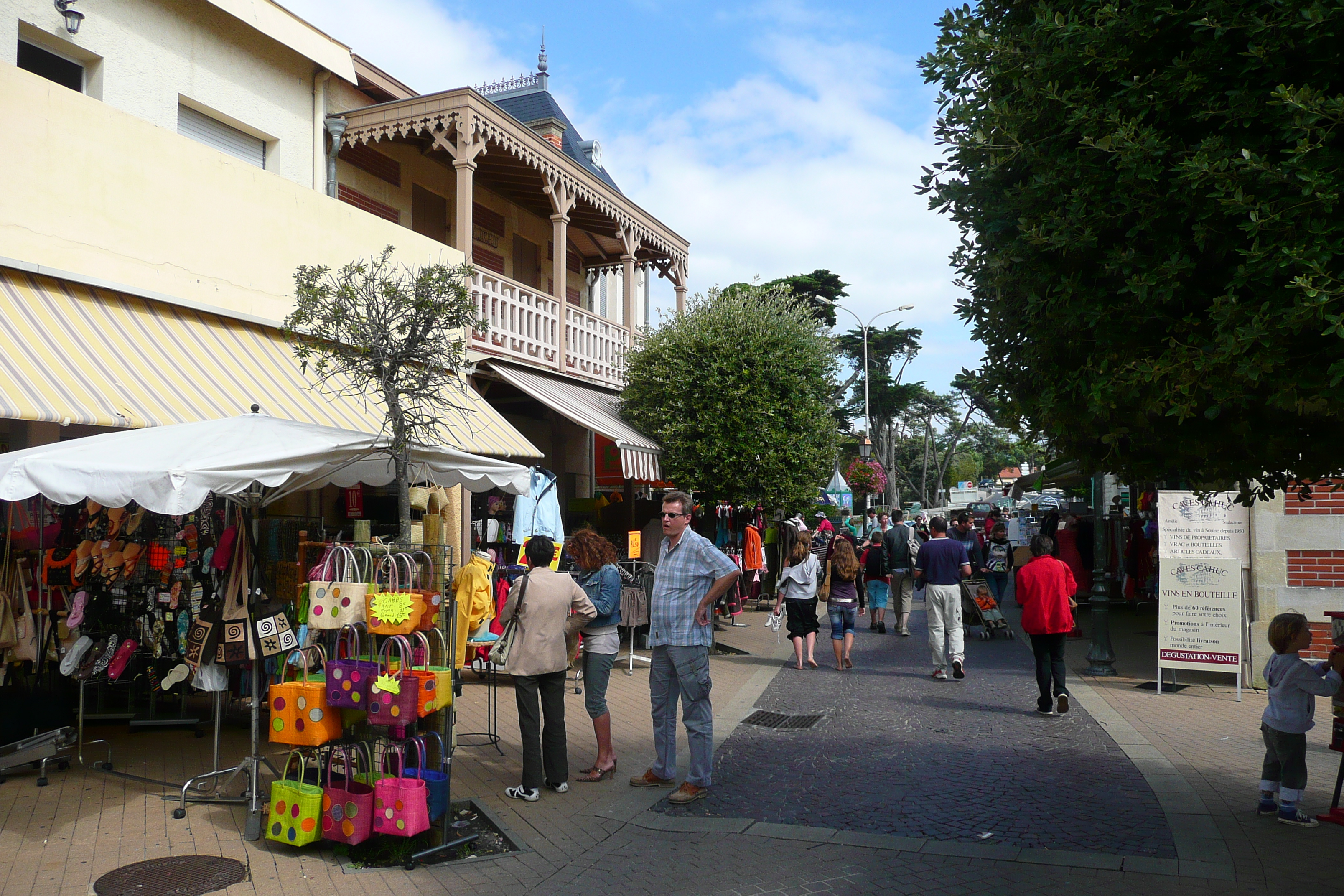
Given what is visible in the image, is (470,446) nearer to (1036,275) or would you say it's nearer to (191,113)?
(191,113)

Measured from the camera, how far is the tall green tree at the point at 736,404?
1356 cm

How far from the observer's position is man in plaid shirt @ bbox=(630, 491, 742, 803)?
605 centimetres

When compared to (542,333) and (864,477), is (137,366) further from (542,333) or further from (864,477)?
(864,477)

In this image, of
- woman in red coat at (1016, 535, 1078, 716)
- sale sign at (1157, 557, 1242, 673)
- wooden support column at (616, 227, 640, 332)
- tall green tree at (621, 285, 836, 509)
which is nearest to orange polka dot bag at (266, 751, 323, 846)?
woman in red coat at (1016, 535, 1078, 716)

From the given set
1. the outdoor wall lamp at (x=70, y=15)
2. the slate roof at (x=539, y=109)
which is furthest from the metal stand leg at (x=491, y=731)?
the slate roof at (x=539, y=109)

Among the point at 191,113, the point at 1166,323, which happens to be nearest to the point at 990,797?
the point at 1166,323

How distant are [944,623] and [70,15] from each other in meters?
11.0

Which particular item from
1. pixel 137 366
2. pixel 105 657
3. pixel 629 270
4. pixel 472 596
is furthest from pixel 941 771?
pixel 629 270

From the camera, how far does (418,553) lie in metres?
5.61

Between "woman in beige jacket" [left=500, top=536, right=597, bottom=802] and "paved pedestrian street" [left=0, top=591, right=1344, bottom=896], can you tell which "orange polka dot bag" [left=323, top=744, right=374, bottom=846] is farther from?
"woman in beige jacket" [left=500, top=536, right=597, bottom=802]

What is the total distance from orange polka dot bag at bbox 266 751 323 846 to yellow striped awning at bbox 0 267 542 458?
2.83 metres

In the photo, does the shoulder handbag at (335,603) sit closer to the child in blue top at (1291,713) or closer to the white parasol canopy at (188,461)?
the white parasol canopy at (188,461)

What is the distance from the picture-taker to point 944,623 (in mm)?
10625

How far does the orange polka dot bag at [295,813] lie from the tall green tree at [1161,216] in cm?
431
